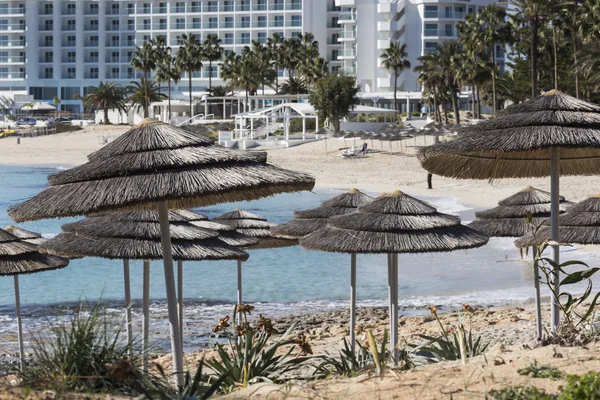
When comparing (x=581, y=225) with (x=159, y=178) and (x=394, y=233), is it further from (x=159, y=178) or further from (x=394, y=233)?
(x=159, y=178)

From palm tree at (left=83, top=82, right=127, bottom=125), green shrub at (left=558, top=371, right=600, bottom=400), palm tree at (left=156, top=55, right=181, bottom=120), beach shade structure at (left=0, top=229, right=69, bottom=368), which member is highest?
palm tree at (left=156, top=55, right=181, bottom=120)

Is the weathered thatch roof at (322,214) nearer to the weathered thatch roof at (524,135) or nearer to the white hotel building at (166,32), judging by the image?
the weathered thatch roof at (524,135)

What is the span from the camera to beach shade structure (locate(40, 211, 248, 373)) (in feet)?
30.2

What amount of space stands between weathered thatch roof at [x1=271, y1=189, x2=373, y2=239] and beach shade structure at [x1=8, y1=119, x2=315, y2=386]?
14.9ft

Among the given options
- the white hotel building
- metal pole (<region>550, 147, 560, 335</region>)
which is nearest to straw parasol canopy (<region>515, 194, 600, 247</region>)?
metal pole (<region>550, 147, 560, 335</region>)

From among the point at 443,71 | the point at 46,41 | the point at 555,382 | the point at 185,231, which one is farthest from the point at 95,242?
the point at 46,41

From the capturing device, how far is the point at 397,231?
31.1 feet

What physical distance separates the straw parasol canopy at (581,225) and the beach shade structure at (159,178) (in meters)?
4.36

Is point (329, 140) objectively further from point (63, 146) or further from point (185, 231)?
point (185, 231)

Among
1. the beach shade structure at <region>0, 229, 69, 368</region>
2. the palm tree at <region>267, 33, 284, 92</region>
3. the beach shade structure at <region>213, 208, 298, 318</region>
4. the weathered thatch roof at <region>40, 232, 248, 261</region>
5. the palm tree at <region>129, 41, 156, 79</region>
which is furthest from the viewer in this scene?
the palm tree at <region>129, 41, 156, 79</region>

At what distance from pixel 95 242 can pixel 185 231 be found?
888 millimetres

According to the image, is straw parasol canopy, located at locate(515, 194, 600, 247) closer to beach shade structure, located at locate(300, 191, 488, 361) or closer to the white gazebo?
beach shade structure, located at locate(300, 191, 488, 361)

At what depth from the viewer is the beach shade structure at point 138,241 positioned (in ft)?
30.2

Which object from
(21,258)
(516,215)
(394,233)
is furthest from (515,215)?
(21,258)
